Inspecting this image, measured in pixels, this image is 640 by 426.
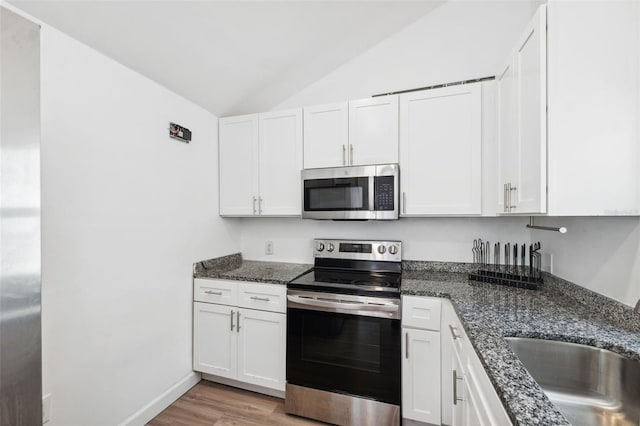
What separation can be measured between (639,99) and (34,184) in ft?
6.59

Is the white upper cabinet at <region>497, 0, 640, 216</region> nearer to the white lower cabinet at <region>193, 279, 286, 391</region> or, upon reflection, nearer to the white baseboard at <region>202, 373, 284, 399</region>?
the white lower cabinet at <region>193, 279, 286, 391</region>

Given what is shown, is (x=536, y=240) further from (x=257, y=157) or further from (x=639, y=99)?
(x=257, y=157)

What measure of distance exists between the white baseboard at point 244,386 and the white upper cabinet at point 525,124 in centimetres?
199

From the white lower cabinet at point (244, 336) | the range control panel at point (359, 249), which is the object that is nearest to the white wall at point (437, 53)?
the range control panel at point (359, 249)

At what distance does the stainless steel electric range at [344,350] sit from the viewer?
172cm

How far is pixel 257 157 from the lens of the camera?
95.3 inches

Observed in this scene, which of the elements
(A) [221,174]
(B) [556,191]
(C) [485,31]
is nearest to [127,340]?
(A) [221,174]

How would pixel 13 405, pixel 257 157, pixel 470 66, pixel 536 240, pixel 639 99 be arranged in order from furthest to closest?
pixel 257 157
pixel 470 66
pixel 536 240
pixel 639 99
pixel 13 405

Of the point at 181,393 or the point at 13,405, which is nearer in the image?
the point at 13,405

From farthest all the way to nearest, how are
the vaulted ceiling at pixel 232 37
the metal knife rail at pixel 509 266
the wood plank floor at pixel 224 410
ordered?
the wood plank floor at pixel 224 410
the metal knife rail at pixel 509 266
the vaulted ceiling at pixel 232 37

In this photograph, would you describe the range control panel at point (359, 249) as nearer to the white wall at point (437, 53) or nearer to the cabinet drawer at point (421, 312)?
the cabinet drawer at point (421, 312)

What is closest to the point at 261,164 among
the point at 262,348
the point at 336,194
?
the point at 336,194

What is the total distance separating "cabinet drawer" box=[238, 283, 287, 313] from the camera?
6.68 ft

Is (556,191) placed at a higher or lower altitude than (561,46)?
lower
